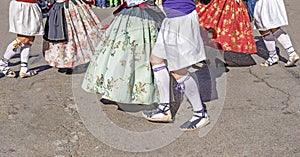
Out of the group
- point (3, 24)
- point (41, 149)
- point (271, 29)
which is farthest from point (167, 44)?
point (3, 24)

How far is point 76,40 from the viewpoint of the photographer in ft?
18.0

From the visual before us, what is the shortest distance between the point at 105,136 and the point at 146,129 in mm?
373

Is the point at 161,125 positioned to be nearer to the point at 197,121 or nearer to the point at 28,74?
→ the point at 197,121

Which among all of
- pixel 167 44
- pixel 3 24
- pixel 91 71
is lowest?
pixel 3 24

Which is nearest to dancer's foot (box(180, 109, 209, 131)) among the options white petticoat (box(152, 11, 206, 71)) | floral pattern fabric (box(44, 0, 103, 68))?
white petticoat (box(152, 11, 206, 71))

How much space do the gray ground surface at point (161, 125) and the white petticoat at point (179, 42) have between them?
2.00 ft

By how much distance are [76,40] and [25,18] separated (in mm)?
592

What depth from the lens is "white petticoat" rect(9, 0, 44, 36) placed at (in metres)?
5.32

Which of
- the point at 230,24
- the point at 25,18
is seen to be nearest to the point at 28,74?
the point at 25,18

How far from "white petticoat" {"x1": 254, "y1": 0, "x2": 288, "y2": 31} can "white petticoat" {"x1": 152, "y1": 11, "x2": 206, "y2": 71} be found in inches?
66.3

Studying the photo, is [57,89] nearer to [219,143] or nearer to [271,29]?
[219,143]

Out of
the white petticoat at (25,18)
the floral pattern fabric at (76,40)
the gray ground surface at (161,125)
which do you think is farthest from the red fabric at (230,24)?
the white petticoat at (25,18)

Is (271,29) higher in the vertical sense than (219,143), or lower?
higher

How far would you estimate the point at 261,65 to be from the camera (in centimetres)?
593
